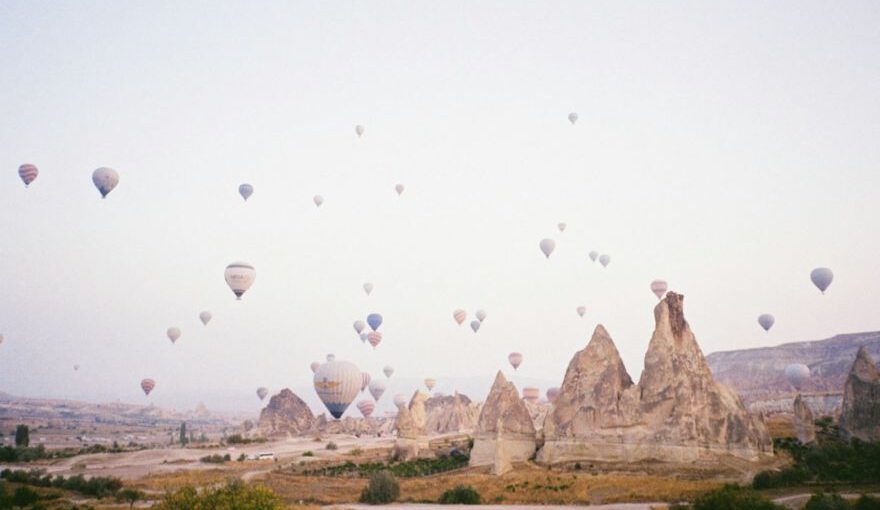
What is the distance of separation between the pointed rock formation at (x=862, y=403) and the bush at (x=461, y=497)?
29390 mm

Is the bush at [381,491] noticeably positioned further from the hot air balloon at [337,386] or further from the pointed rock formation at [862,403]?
the pointed rock formation at [862,403]

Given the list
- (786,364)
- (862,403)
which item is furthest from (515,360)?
(786,364)

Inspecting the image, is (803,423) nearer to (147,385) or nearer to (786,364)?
(147,385)

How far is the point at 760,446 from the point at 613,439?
29.6 feet

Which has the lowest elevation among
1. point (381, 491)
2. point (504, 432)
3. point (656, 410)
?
point (381, 491)

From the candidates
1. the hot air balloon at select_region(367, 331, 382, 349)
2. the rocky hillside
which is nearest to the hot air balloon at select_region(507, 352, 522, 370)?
the hot air balloon at select_region(367, 331, 382, 349)

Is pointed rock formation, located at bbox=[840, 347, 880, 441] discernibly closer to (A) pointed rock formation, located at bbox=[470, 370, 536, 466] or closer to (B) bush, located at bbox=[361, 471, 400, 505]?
(A) pointed rock formation, located at bbox=[470, 370, 536, 466]

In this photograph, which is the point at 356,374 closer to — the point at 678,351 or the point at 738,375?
the point at 678,351

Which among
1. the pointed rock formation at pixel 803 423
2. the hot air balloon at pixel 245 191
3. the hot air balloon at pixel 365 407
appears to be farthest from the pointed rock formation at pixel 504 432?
the hot air balloon at pixel 365 407

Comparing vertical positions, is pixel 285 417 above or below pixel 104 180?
below

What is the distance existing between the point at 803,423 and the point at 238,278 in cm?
4772

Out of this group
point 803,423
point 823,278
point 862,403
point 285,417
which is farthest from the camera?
point 285,417

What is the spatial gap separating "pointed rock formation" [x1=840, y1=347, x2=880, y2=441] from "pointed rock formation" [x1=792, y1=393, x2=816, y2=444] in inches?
86.3

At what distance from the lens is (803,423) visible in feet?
162
